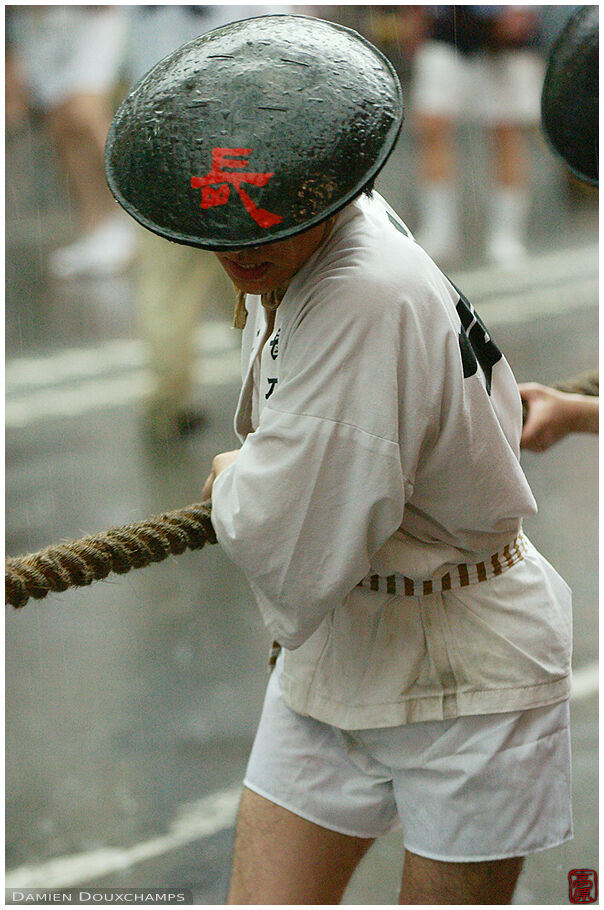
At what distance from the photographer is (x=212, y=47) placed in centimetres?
112

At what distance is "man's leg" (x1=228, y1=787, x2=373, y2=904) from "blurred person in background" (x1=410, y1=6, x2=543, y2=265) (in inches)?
Result: 240

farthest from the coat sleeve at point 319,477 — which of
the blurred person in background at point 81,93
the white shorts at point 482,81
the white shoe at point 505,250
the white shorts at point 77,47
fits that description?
the white shoe at point 505,250

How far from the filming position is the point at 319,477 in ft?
3.77

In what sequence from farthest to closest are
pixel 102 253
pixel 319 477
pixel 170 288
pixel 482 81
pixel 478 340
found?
pixel 482 81 → pixel 102 253 → pixel 170 288 → pixel 478 340 → pixel 319 477

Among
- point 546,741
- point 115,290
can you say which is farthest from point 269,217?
point 115,290

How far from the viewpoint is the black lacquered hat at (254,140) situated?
1.03m

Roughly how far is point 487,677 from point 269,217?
2.19ft

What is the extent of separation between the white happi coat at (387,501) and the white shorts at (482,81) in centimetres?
618

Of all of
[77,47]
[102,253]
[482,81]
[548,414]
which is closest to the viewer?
[548,414]

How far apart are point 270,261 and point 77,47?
497cm

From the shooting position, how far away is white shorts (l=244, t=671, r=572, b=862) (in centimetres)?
136

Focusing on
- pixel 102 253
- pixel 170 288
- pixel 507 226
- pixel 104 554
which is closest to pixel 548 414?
pixel 104 554

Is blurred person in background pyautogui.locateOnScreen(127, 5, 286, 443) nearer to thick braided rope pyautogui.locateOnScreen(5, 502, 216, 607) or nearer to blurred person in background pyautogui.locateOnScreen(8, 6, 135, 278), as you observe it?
blurred person in background pyautogui.locateOnScreen(8, 6, 135, 278)

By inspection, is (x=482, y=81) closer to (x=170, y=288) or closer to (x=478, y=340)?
(x=170, y=288)
